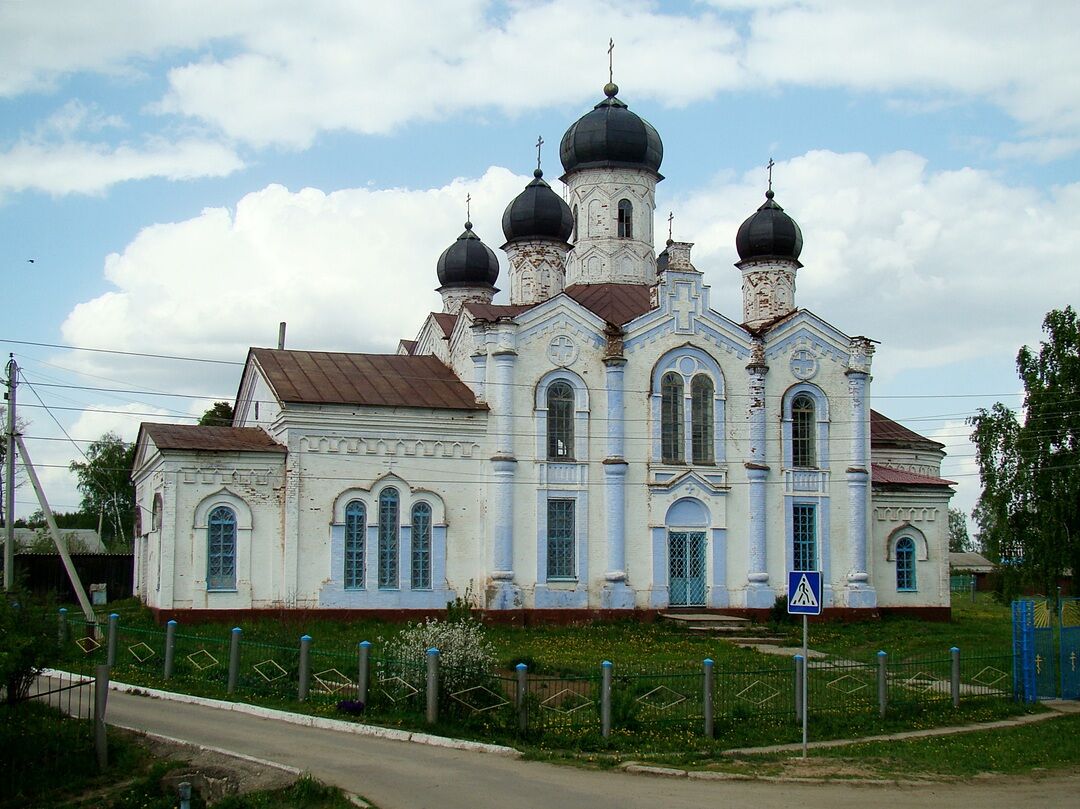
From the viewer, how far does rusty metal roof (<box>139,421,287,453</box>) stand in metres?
27.0

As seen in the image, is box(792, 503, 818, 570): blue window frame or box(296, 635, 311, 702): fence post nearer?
box(296, 635, 311, 702): fence post

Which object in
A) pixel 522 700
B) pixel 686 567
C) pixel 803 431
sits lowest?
pixel 522 700

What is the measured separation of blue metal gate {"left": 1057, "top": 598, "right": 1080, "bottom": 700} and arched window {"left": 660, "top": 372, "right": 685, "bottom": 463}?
1213 centimetres

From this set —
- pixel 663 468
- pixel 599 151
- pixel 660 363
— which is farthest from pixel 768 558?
pixel 599 151

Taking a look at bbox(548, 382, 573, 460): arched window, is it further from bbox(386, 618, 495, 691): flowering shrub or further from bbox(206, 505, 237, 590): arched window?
bbox(386, 618, 495, 691): flowering shrub

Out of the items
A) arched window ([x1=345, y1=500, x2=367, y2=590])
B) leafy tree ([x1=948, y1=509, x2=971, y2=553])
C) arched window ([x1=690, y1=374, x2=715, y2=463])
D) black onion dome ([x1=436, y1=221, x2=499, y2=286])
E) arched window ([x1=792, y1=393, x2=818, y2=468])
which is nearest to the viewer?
arched window ([x1=345, y1=500, x2=367, y2=590])

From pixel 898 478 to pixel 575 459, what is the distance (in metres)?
10.3

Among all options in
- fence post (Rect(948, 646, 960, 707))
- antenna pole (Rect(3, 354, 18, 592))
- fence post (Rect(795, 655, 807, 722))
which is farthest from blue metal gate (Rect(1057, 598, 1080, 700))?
antenna pole (Rect(3, 354, 18, 592))

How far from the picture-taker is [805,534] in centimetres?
3206

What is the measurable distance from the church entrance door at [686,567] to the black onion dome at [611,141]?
11306 mm

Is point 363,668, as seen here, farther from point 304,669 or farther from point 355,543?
point 355,543

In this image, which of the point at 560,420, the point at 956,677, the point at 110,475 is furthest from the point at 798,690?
the point at 110,475

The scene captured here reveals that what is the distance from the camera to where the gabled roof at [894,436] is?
119 feet

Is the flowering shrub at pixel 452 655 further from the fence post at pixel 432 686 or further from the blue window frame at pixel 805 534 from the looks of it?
the blue window frame at pixel 805 534
